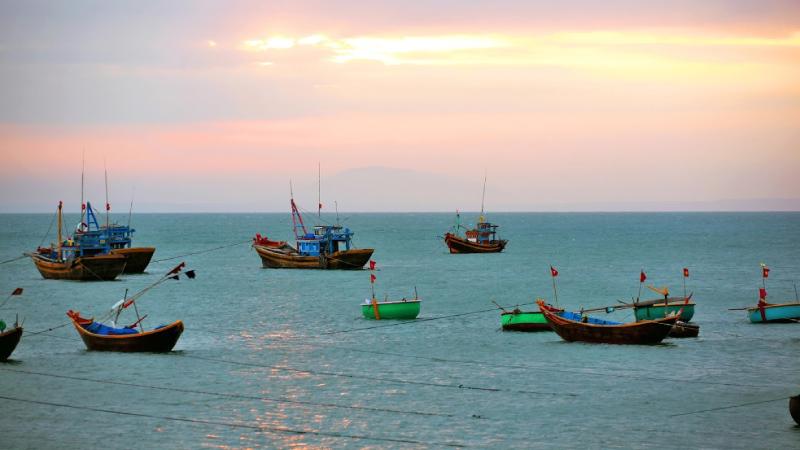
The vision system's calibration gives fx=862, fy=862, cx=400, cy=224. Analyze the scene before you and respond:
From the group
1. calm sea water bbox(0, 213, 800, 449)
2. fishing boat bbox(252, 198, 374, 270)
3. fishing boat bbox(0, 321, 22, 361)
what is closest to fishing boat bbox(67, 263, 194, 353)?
calm sea water bbox(0, 213, 800, 449)

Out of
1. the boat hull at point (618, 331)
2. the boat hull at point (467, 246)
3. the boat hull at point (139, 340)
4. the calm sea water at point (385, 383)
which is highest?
the boat hull at point (467, 246)

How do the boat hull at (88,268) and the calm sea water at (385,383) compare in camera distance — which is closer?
the calm sea water at (385,383)

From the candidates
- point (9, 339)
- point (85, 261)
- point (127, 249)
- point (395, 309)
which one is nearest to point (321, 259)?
point (127, 249)

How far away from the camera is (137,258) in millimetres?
93312

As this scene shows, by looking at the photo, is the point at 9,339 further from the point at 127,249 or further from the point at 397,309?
the point at 127,249

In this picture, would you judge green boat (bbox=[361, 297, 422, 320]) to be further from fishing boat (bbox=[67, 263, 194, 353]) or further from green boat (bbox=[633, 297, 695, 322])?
fishing boat (bbox=[67, 263, 194, 353])

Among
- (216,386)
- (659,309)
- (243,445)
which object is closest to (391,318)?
(659,309)

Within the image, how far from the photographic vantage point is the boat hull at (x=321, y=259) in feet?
318

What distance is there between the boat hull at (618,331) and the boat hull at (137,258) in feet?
187

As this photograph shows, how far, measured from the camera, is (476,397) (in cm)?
3566

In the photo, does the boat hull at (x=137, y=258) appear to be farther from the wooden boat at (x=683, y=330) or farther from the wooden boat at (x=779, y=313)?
the wooden boat at (x=779, y=313)

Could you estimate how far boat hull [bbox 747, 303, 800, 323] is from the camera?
178ft

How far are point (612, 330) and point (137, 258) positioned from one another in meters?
61.9

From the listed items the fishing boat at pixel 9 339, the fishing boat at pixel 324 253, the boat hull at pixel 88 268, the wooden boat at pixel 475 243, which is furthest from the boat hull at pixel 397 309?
the wooden boat at pixel 475 243
